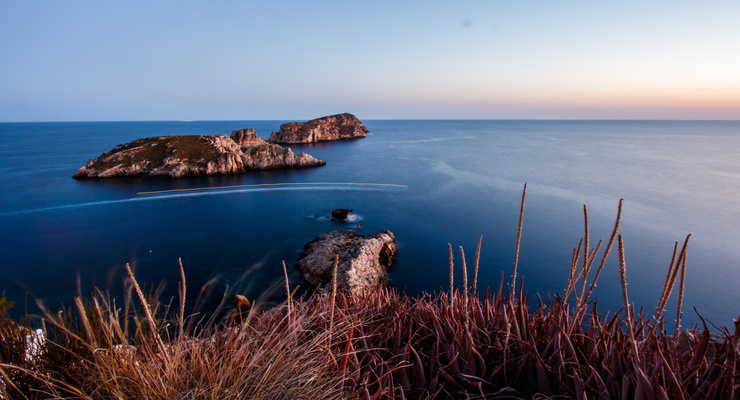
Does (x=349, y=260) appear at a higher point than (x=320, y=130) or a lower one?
lower

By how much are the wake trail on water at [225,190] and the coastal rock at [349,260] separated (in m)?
16.2

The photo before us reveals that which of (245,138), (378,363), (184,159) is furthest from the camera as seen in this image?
(245,138)

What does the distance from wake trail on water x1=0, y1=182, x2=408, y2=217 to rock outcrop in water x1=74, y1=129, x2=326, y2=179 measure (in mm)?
6405

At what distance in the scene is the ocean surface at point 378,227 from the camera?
1334 centimetres

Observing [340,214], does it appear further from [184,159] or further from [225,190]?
[184,159]

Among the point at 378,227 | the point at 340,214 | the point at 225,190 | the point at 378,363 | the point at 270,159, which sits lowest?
the point at 378,227

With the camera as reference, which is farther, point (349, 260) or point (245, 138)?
Answer: point (245, 138)

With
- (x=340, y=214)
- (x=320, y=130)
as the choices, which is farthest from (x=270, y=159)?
(x=320, y=130)

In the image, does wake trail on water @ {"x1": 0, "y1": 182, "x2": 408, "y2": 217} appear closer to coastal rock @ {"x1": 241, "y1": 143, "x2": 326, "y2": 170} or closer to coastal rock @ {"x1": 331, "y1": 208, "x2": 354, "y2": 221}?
coastal rock @ {"x1": 241, "y1": 143, "x2": 326, "y2": 170}

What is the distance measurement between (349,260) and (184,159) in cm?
3159

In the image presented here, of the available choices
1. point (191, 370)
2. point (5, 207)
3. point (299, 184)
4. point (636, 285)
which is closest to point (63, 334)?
point (191, 370)

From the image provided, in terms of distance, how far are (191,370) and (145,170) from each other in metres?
38.8

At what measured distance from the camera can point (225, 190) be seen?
2889 centimetres

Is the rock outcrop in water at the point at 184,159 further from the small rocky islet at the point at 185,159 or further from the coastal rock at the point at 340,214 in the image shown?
the coastal rock at the point at 340,214
